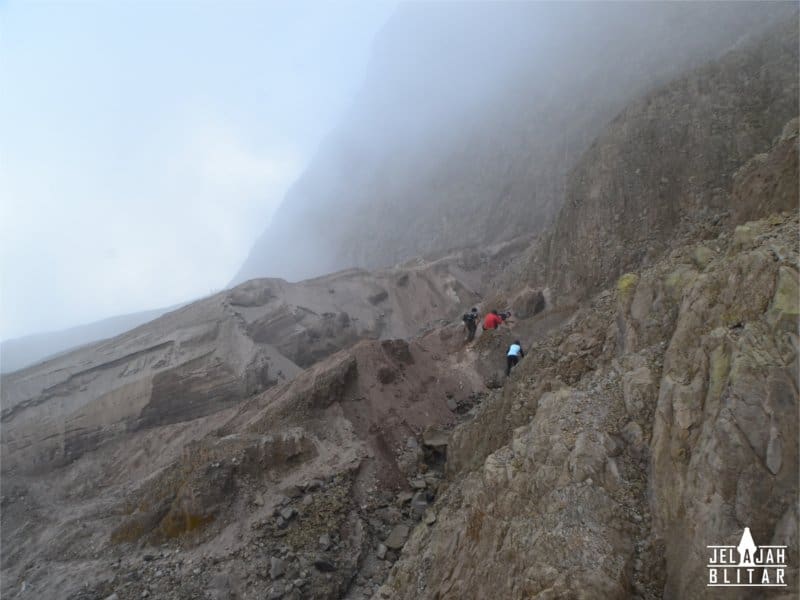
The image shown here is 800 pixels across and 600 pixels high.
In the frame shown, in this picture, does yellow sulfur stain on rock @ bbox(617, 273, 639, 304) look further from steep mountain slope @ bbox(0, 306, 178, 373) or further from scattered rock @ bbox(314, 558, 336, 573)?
steep mountain slope @ bbox(0, 306, 178, 373)

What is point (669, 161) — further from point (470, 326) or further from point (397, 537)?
point (397, 537)

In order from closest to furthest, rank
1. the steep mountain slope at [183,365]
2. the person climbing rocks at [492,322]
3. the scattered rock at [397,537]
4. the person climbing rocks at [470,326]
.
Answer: the scattered rock at [397,537]
the steep mountain slope at [183,365]
the person climbing rocks at [492,322]
the person climbing rocks at [470,326]

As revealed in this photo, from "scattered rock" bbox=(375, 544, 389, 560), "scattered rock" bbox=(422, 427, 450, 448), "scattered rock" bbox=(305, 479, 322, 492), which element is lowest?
"scattered rock" bbox=(375, 544, 389, 560)

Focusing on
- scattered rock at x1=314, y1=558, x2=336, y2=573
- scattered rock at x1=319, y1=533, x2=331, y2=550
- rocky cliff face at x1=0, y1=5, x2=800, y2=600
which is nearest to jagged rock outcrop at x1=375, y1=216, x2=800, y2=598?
rocky cliff face at x1=0, y1=5, x2=800, y2=600

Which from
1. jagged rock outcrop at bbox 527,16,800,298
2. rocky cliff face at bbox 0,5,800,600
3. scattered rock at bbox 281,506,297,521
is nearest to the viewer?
rocky cliff face at bbox 0,5,800,600

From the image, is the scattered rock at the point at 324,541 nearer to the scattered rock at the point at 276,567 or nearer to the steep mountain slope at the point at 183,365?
the scattered rock at the point at 276,567

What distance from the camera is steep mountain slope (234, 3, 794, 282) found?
3681 cm

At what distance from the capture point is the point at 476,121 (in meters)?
52.0

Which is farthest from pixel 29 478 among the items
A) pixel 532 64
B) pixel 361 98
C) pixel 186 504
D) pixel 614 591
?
pixel 361 98

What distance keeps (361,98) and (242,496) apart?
8210 centimetres

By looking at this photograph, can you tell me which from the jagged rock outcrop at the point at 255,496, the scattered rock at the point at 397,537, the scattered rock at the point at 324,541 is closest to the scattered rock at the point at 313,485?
the jagged rock outcrop at the point at 255,496

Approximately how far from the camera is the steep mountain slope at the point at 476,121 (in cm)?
3681

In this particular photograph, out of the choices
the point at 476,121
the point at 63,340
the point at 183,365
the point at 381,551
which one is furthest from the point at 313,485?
the point at 63,340

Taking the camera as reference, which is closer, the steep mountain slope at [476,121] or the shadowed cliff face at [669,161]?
the shadowed cliff face at [669,161]
